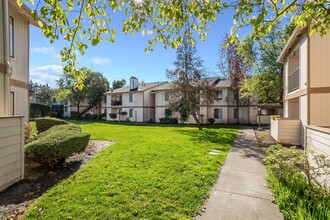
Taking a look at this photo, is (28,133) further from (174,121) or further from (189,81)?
(174,121)

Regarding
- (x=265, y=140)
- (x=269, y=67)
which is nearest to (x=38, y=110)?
(x=269, y=67)

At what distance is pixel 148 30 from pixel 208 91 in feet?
56.2

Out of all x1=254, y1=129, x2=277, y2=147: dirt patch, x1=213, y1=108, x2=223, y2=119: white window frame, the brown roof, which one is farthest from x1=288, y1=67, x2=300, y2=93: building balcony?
x1=213, y1=108, x2=223, y2=119: white window frame

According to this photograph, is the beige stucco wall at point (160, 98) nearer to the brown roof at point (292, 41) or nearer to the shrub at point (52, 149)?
the brown roof at point (292, 41)

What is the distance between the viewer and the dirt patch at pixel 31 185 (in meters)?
4.38

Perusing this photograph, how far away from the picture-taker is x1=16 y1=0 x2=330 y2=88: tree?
322 centimetres

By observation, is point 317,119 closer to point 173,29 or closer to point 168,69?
point 173,29

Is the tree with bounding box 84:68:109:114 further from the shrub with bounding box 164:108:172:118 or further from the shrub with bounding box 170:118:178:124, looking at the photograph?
the shrub with bounding box 170:118:178:124

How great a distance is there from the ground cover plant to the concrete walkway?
233mm

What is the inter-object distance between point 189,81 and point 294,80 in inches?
385

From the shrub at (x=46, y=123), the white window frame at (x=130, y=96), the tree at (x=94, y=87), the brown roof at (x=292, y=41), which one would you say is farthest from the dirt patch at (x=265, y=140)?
the tree at (x=94, y=87)

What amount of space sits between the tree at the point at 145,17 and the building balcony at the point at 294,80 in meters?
9.93

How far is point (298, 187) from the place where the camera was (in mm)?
4770

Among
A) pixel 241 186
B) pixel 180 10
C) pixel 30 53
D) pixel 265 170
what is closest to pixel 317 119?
pixel 265 170
